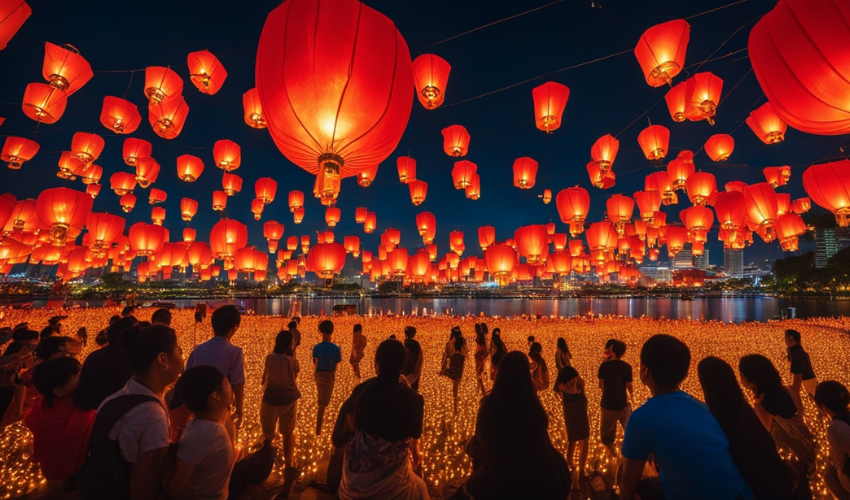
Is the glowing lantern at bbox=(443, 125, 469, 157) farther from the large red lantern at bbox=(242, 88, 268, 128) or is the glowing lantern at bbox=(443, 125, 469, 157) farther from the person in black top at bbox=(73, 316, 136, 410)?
the person in black top at bbox=(73, 316, 136, 410)

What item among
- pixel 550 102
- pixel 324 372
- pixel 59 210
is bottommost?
pixel 324 372

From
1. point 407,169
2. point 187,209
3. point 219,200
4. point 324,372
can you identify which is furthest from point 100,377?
point 187,209

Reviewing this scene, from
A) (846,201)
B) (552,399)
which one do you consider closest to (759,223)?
(846,201)

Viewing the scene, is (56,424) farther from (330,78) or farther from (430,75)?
(430,75)

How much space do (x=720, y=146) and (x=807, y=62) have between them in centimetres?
570

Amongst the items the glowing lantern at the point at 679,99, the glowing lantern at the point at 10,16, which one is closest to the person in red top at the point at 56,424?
the glowing lantern at the point at 10,16

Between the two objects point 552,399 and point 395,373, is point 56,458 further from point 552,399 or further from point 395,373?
point 552,399

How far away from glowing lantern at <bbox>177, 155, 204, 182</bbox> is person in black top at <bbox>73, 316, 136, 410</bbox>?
6.82m

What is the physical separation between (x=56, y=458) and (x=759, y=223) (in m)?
9.77

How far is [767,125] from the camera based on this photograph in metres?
5.77

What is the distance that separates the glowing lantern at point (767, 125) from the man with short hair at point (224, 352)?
26.5ft

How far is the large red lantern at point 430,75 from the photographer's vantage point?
212 inches

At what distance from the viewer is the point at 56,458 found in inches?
78.9

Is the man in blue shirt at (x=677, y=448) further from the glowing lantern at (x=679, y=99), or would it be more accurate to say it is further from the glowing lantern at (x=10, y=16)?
the glowing lantern at (x=679, y=99)
